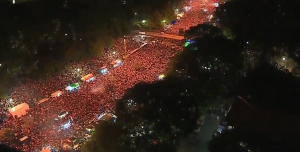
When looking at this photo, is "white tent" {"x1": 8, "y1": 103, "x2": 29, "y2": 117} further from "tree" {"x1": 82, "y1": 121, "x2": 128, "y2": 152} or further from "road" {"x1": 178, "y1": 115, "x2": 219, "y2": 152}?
"road" {"x1": 178, "y1": 115, "x2": 219, "y2": 152}

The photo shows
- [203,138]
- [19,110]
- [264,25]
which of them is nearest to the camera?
[203,138]

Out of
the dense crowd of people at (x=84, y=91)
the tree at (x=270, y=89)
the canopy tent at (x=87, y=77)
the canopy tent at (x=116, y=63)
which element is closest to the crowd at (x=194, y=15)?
the dense crowd of people at (x=84, y=91)

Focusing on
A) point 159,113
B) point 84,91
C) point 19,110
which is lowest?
point 84,91

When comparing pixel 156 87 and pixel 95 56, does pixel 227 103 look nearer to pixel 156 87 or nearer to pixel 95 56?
pixel 156 87

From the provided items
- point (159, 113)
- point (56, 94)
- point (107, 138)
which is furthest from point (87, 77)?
point (159, 113)

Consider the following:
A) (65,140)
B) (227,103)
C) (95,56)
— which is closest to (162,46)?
(95,56)

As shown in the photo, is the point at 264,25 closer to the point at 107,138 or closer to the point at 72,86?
the point at 72,86

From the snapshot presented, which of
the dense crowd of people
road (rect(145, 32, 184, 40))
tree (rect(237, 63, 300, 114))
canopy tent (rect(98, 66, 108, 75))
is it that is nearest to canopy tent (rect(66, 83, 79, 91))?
the dense crowd of people
